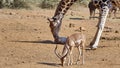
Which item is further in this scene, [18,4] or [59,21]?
[18,4]

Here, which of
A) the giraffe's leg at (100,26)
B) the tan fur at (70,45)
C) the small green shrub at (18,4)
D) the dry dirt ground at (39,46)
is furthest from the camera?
the small green shrub at (18,4)

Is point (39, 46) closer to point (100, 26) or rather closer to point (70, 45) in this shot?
point (100, 26)

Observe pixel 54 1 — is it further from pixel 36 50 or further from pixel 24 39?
pixel 36 50

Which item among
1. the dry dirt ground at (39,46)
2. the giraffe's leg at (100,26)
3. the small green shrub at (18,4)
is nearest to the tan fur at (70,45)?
the dry dirt ground at (39,46)

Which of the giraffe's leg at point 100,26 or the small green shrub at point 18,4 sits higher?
the giraffe's leg at point 100,26

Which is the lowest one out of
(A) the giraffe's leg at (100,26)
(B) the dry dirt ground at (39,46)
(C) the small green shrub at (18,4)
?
(C) the small green shrub at (18,4)

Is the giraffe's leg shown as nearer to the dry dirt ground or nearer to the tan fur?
the dry dirt ground

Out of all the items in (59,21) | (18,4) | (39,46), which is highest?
(59,21)

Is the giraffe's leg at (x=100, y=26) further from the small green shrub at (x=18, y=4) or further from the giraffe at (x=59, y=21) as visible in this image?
the small green shrub at (x=18, y=4)

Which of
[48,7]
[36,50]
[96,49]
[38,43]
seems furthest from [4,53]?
[48,7]

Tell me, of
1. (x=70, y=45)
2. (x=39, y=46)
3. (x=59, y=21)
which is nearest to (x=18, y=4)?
(x=59, y=21)

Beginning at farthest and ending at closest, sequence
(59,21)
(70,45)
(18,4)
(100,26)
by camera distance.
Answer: (18,4)
(59,21)
(100,26)
(70,45)

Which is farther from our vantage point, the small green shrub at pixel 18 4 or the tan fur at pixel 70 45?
the small green shrub at pixel 18 4

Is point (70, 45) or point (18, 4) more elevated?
point (70, 45)
